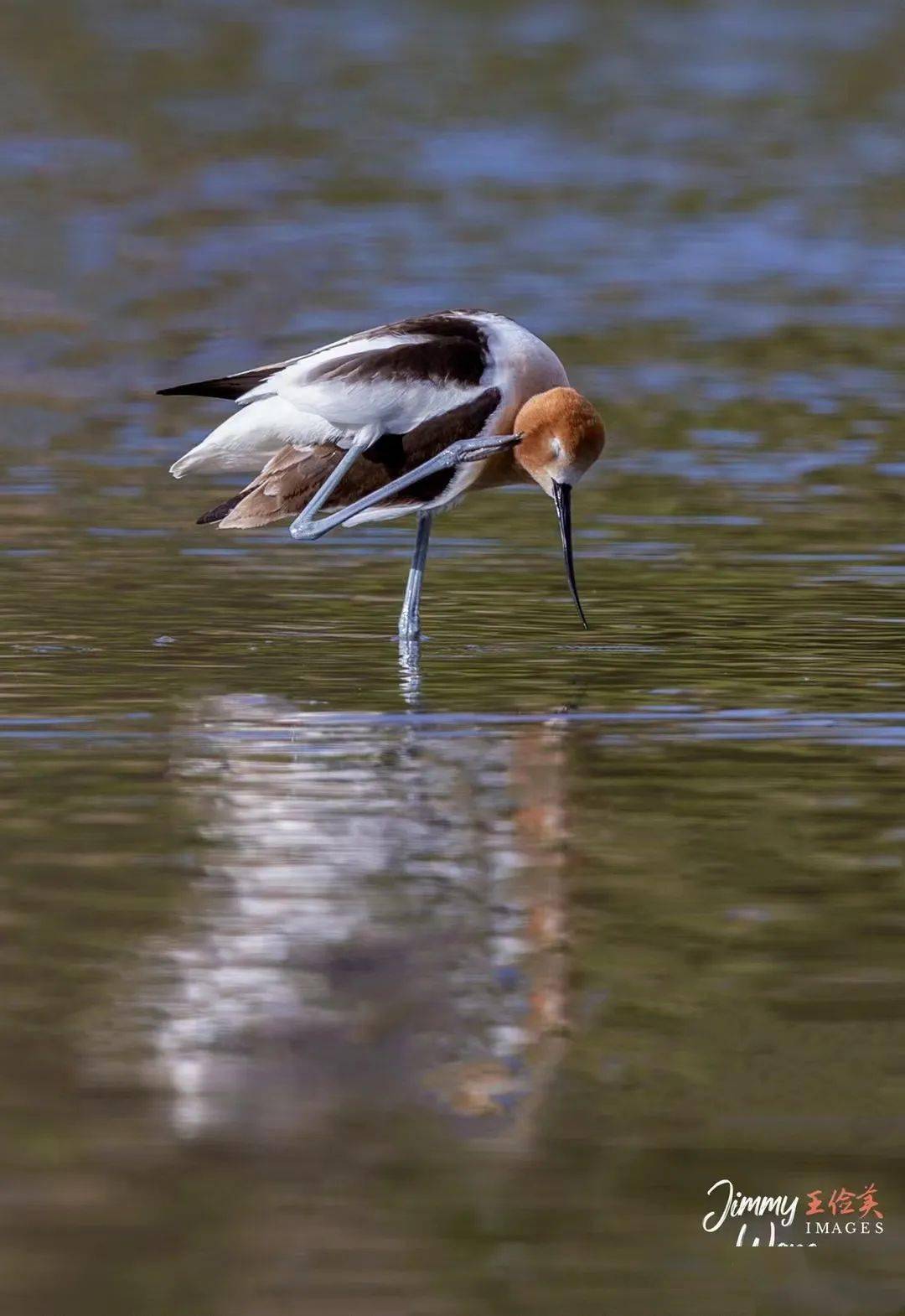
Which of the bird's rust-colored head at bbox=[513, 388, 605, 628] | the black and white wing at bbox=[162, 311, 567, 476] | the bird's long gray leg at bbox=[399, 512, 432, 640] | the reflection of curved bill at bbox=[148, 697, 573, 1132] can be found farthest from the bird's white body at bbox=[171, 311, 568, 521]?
the reflection of curved bill at bbox=[148, 697, 573, 1132]

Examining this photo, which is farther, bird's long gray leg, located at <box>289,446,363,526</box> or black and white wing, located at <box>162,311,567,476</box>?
bird's long gray leg, located at <box>289,446,363,526</box>

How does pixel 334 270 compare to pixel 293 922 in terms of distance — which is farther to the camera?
pixel 334 270

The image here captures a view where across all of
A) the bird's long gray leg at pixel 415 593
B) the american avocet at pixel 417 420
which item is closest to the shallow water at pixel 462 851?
the bird's long gray leg at pixel 415 593

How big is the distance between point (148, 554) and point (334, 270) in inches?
435

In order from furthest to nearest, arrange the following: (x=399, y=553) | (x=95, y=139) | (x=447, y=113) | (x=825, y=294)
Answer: (x=447, y=113) < (x=95, y=139) < (x=825, y=294) < (x=399, y=553)

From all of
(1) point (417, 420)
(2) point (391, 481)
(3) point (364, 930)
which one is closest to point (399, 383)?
(1) point (417, 420)

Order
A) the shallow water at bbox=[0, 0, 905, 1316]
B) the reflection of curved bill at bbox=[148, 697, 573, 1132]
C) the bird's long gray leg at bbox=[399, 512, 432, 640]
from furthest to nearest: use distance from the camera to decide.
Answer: the bird's long gray leg at bbox=[399, 512, 432, 640]
the reflection of curved bill at bbox=[148, 697, 573, 1132]
the shallow water at bbox=[0, 0, 905, 1316]

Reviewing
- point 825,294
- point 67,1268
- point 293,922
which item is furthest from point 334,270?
point 67,1268

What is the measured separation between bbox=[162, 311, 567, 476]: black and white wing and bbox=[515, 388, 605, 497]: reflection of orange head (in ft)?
0.35

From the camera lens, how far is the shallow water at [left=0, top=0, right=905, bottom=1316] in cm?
502

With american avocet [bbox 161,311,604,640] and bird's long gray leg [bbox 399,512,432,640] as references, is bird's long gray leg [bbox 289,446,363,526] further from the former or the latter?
bird's long gray leg [bbox 399,512,432,640]

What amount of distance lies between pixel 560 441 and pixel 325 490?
3.00 ft

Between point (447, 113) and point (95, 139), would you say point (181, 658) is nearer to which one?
point (95, 139)

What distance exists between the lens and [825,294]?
23.0 meters
